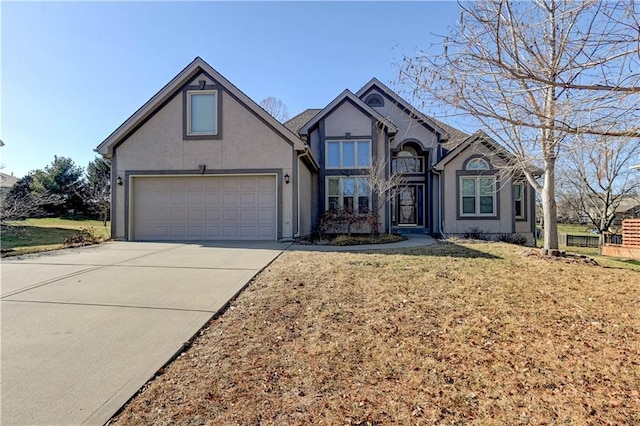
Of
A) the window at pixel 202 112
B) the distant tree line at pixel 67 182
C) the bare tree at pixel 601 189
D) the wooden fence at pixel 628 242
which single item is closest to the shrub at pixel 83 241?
the window at pixel 202 112

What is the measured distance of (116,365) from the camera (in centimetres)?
304

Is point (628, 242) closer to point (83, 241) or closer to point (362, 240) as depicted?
point (362, 240)

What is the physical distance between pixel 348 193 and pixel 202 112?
7.27 metres

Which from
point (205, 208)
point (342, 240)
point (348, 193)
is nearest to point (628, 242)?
point (348, 193)

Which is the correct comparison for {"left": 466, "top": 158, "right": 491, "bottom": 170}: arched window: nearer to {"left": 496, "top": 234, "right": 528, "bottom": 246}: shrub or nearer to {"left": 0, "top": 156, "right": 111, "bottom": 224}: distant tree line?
{"left": 496, "top": 234, "right": 528, "bottom": 246}: shrub

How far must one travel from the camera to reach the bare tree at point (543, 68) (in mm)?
3801

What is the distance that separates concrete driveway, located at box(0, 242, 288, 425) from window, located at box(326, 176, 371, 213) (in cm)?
748

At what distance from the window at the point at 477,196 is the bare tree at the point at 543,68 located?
9.73 meters

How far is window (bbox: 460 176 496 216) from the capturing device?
1420 cm

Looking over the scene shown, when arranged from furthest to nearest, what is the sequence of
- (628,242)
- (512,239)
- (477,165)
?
(628,242) → (477,165) → (512,239)

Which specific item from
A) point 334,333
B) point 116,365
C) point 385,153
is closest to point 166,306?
point 116,365

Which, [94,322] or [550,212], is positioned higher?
[550,212]

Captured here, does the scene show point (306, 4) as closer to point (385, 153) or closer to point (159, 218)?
point (385, 153)

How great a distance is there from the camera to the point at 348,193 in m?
14.9
